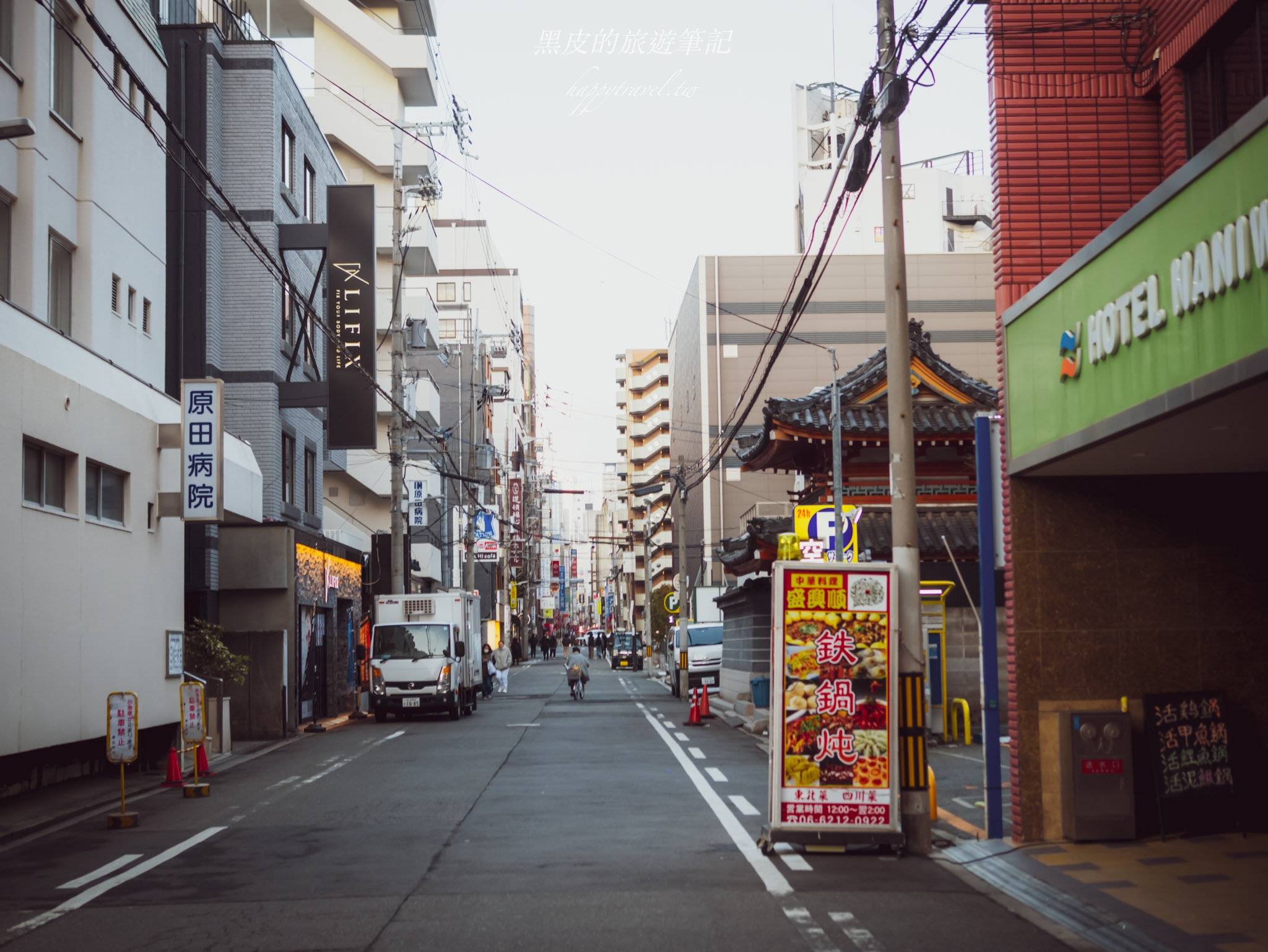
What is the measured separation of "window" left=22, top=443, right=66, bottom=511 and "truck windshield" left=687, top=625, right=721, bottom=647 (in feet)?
87.3

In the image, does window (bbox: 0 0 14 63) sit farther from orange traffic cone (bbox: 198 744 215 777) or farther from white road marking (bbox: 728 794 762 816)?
white road marking (bbox: 728 794 762 816)

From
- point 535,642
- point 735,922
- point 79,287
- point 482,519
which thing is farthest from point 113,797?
point 535,642

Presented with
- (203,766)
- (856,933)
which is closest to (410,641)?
(203,766)

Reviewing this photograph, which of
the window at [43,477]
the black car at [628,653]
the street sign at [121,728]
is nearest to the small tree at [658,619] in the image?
the black car at [628,653]

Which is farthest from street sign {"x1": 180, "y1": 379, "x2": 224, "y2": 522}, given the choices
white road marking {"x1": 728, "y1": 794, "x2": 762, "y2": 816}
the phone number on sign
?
the phone number on sign

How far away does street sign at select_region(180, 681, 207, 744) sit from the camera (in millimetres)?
17375

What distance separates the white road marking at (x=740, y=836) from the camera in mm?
9500

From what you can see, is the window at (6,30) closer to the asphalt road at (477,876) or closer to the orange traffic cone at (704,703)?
the asphalt road at (477,876)

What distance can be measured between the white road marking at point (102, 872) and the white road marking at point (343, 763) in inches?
243

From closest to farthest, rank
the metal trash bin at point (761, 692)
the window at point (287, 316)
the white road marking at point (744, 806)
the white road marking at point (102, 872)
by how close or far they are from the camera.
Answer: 1. the white road marking at point (102, 872)
2. the white road marking at point (744, 806)
3. the metal trash bin at point (761, 692)
4. the window at point (287, 316)

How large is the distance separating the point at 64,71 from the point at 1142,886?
19.5m

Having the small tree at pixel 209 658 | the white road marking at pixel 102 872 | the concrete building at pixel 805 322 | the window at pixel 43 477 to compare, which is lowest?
the white road marking at pixel 102 872

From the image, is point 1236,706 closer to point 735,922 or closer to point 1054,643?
point 1054,643

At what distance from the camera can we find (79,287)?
20.6 meters
